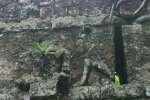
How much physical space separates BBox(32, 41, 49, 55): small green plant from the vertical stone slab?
1.92 meters

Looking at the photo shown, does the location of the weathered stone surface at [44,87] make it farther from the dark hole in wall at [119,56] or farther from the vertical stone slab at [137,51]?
the vertical stone slab at [137,51]

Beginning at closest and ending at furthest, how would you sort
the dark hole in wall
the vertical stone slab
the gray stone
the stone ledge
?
1. the gray stone
2. the vertical stone slab
3. the dark hole in wall
4. the stone ledge

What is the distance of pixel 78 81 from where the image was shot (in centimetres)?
862

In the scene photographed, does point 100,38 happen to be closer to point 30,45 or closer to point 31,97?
point 30,45

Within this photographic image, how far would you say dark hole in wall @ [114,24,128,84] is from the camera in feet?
28.4

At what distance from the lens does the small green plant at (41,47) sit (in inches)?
341

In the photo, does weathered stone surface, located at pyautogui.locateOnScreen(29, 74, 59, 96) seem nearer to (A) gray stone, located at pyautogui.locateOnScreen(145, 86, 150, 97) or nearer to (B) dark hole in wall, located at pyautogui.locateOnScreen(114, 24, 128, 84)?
(A) gray stone, located at pyautogui.locateOnScreen(145, 86, 150, 97)

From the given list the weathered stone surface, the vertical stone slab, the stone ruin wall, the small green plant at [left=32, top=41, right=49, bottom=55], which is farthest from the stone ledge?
the weathered stone surface

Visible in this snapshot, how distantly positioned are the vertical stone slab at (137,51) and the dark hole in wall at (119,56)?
0.43ft

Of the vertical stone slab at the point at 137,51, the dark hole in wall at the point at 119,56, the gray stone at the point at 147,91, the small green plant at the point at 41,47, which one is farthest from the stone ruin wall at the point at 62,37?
the gray stone at the point at 147,91

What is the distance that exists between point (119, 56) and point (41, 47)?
6.20ft

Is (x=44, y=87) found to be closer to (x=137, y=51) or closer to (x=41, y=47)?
(x=41, y=47)

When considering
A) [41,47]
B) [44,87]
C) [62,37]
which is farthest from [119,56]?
[44,87]

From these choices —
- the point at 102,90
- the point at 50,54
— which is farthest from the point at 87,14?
the point at 102,90
